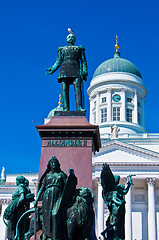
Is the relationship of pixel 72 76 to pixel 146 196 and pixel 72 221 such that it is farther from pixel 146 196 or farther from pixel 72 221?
pixel 146 196

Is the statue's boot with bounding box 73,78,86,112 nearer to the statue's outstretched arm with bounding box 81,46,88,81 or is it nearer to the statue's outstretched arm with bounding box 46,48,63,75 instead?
the statue's outstretched arm with bounding box 81,46,88,81

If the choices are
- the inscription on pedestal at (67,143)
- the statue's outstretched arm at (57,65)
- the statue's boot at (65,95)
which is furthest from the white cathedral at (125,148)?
the inscription on pedestal at (67,143)

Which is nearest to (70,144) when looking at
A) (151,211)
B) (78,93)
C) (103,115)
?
(78,93)

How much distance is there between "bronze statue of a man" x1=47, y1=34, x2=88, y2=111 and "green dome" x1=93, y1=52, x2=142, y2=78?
61.5 meters

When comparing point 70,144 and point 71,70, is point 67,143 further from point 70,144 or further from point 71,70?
point 71,70

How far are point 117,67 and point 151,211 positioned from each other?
94.9 feet

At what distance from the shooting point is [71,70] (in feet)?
32.1

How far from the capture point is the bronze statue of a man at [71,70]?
9.73 m

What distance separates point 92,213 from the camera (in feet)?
24.8

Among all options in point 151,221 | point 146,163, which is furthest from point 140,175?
point 151,221

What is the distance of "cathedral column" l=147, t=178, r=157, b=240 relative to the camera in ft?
159

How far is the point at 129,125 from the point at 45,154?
56.5 m

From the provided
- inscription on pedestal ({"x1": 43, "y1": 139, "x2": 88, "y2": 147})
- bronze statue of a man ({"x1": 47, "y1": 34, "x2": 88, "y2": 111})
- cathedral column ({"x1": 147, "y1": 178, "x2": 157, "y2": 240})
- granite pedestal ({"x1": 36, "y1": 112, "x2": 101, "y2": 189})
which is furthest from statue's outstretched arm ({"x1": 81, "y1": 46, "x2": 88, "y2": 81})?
cathedral column ({"x1": 147, "y1": 178, "x2": 157, "y2": 240})

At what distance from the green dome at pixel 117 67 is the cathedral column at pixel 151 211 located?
25.8 meters
